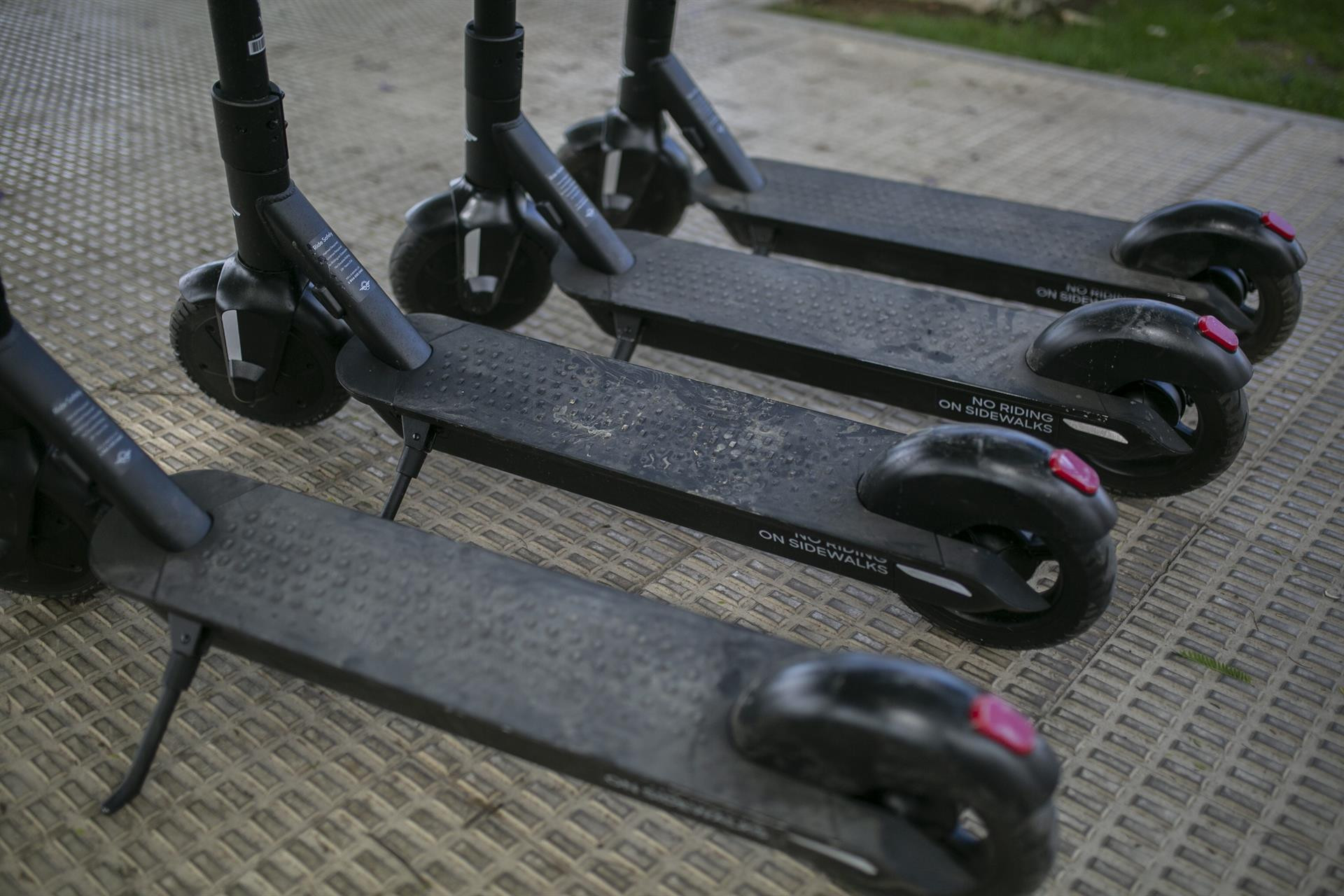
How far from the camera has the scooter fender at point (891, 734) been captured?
4.26ft

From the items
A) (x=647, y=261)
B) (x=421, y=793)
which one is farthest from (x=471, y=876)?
(x=647, y=261)

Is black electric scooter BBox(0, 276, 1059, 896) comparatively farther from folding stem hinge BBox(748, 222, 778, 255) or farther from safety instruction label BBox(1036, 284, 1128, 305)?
folding stem hinge BBox(748, 222, 778, 255)

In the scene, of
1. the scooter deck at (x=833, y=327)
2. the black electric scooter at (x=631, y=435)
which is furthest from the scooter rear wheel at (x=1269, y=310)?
the black electric scooter at (x=631, y=435)

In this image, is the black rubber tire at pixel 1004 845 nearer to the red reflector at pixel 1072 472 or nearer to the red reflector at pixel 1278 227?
the red reflector at pixel 1072 472

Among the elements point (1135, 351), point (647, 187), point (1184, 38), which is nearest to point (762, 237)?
point (647, 187)

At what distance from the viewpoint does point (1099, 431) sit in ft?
7.61

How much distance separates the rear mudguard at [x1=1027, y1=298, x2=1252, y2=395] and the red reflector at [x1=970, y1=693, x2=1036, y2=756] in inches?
40.9

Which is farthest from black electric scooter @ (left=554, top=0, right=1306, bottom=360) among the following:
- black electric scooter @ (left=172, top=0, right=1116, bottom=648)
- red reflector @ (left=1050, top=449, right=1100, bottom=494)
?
red reflector @ (left=1050, top=449, right=1100, bottom=494)

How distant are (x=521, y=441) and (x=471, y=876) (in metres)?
0.76

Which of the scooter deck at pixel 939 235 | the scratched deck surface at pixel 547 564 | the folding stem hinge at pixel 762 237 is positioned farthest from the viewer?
the folding stem hinge at pixel 762 237

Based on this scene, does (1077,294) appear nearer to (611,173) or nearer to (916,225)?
(916,225)

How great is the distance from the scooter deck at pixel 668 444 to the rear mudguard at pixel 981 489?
0.04 metres

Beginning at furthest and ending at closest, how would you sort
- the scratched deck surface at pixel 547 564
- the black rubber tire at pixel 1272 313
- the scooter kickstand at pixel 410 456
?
the black rubber tire at pixel 1272 313 → the scooter kickstand at pixel 410 456 → the scratched deck surface at pixel 547 564

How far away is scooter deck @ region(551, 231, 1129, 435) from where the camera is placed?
2248 mm
